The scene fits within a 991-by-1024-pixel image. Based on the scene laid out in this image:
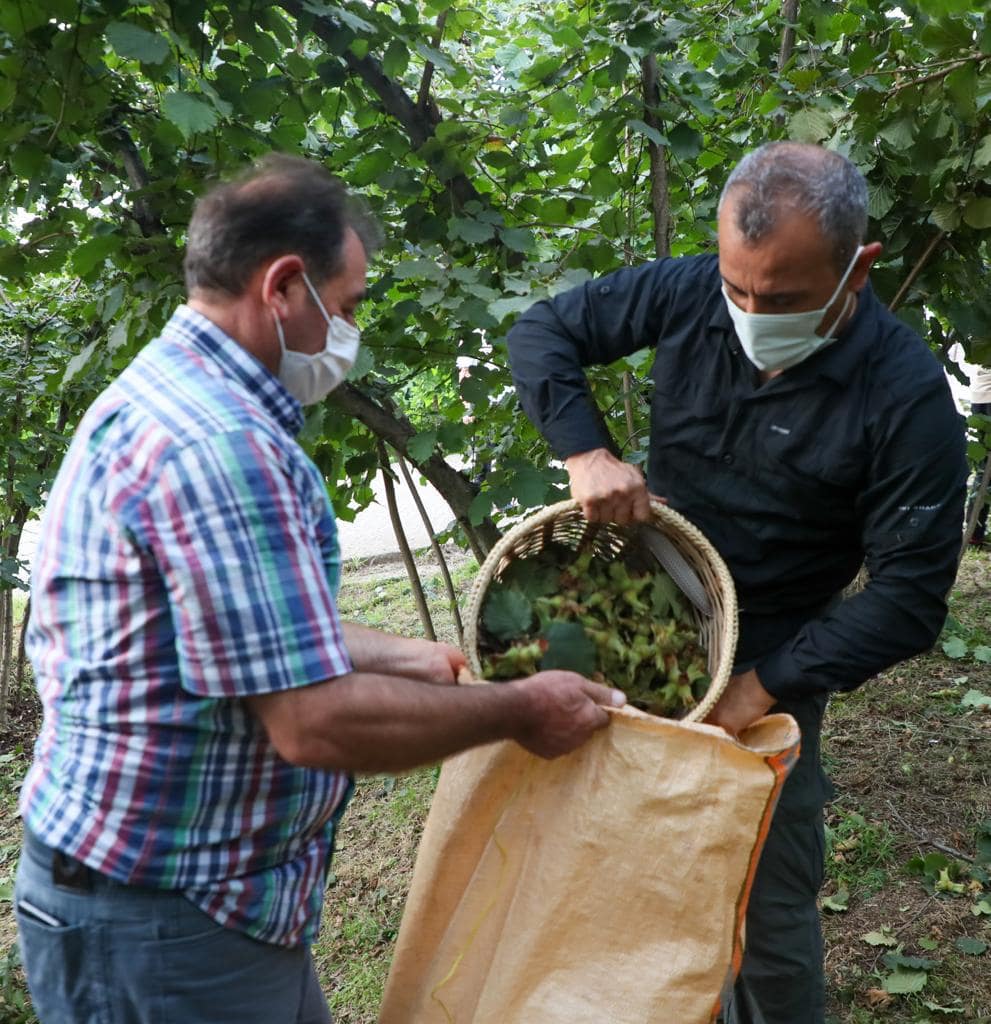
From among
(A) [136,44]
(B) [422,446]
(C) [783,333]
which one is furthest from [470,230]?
(C) [783,333]

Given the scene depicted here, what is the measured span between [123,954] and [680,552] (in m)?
1.15

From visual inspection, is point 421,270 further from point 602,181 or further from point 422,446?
point 602,181

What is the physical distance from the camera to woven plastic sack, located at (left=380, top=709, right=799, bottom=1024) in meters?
1.55

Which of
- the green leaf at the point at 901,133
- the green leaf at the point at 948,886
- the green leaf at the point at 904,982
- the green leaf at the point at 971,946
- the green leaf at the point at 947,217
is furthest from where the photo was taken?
the green leaf at the point at 948,886

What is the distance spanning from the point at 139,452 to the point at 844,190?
123cm

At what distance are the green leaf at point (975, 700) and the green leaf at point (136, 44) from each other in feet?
12.6

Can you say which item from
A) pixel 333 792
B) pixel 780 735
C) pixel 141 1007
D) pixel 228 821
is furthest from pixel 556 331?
pixel 141 1007

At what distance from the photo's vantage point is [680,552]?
192 cm

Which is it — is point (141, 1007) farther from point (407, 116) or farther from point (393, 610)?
point (393, 610)

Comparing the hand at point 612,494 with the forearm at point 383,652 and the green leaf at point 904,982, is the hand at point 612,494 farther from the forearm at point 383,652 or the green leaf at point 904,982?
the green leaf at point 904,982

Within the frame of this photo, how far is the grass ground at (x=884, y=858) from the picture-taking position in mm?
2656

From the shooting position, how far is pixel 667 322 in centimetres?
203

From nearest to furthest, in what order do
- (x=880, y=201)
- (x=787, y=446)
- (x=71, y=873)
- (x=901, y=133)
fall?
1. (x=71, y=873)
2. (x=787, y=446)
3. (x=901, y=133)
4. (x=880, y=201)

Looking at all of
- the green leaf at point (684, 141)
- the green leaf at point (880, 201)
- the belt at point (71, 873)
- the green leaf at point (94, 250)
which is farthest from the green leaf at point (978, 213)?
the belt at point (71, 873)
